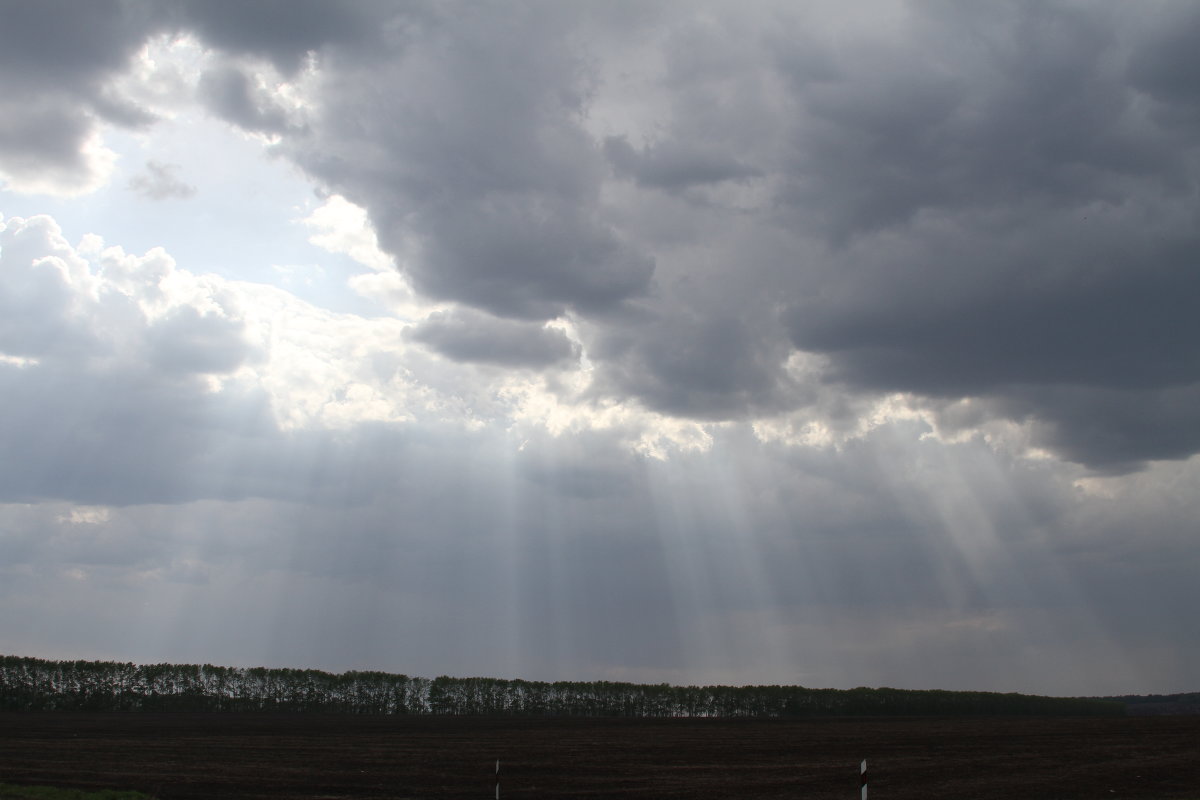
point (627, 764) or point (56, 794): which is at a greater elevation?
point (56, 794)

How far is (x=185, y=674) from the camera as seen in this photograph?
472ft

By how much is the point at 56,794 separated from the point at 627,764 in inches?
944

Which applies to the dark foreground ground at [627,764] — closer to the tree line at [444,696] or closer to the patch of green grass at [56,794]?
the patch of green grass at [56,794]

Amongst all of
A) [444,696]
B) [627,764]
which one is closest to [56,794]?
[627,764]

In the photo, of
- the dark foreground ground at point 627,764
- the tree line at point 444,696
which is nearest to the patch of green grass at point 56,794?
the dark foreground ground at point 627,764

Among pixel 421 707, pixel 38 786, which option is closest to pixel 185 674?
pixel 421 707

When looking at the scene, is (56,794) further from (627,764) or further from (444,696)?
(444,696)

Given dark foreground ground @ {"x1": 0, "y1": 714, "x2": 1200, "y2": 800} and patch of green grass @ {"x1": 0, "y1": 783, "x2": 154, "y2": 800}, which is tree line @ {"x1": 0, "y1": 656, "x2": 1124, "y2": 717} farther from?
patch of green grass @ {"x1": 0, "y1": 783, "x2": 154, "y2": 800}

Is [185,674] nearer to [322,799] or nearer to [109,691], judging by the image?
[109,691]

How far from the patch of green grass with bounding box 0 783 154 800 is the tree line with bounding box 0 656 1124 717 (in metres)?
111

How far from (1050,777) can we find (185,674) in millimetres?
137048

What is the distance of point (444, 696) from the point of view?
143000 millimetres

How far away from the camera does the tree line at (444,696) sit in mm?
138375

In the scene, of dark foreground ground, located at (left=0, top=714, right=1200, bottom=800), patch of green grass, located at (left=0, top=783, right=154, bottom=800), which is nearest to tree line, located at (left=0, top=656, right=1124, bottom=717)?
dark foreground ground, located at (left=0, top=714, right=1200, bottom=800)
